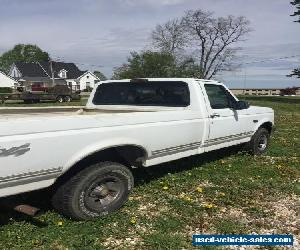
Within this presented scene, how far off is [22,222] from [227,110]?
411cm

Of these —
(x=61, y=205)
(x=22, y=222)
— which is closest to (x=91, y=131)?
(x=61, y=205)

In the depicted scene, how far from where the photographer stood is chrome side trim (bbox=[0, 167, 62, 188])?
4.06 metres

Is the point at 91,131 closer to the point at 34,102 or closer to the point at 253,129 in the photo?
the point at 253,129

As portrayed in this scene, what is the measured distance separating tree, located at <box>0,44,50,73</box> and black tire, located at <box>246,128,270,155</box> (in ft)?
366

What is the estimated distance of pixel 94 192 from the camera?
4.99 meters

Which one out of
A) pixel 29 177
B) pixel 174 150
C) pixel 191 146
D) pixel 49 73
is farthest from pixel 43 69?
pixel 29 177

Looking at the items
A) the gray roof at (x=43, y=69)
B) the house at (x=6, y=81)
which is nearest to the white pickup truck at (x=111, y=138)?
the house at (x=6, y=81)

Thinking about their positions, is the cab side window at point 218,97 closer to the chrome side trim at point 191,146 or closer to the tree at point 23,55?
the chrome side trim at point 191,146

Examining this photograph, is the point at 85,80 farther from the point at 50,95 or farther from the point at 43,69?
the point at 50,95

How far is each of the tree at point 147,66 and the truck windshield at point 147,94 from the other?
43405 millimetres

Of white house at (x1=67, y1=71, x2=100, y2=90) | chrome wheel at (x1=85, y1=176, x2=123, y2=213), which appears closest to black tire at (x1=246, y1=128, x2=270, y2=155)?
chrome wheel at (x1=85, y1=176, x2=123, y2=213)

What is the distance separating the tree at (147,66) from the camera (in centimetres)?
5088

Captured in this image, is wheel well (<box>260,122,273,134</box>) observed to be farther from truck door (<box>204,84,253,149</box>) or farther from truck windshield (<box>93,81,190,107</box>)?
truck windshield (<box>93,81,190,107</box>)

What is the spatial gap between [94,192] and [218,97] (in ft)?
11.1
